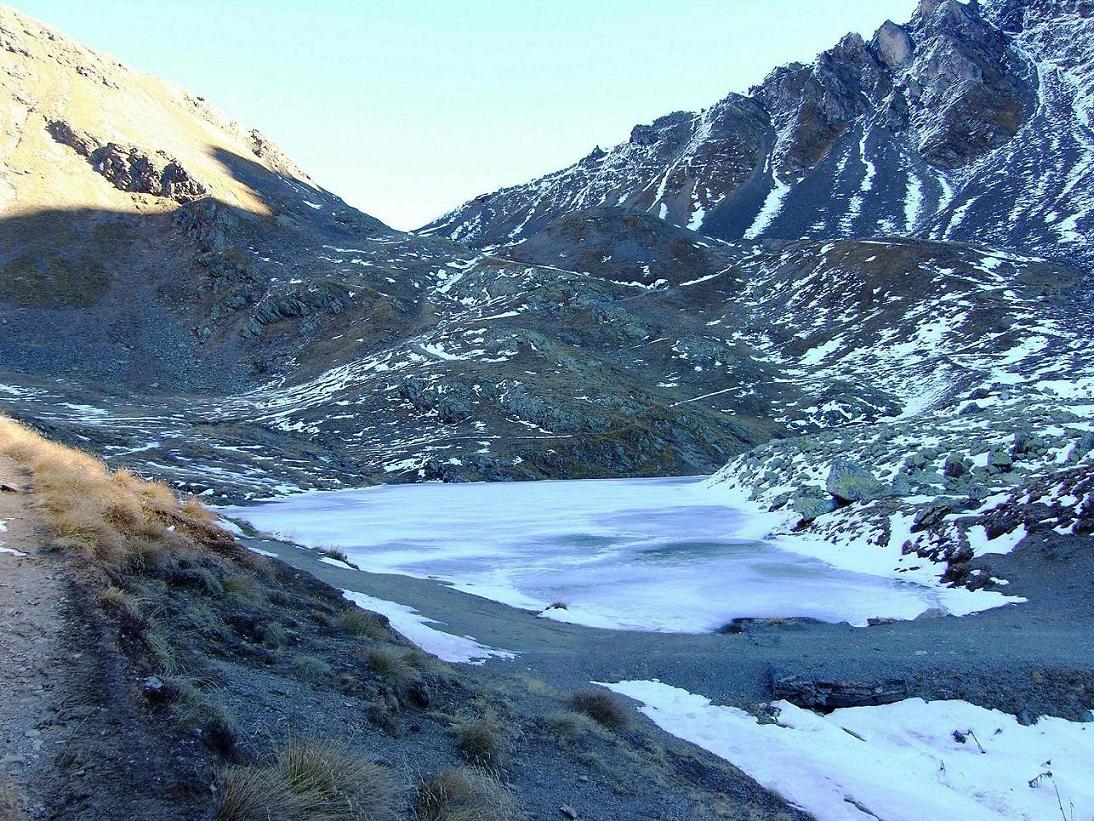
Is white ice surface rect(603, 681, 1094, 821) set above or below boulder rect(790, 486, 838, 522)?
below

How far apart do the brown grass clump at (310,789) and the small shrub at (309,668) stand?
187 cm

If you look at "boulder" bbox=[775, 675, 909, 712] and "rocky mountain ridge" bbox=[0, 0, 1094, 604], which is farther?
"rocky mountain ridge" bbox=[0, 0, 1094, 604]

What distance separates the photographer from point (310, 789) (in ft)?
14.5

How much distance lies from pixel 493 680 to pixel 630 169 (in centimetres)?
20436

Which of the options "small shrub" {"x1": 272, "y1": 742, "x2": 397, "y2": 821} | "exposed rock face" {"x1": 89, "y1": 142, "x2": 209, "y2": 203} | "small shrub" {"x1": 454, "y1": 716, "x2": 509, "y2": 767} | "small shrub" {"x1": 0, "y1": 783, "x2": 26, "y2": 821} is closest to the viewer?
"small shrub" {"x1": 0, "y1": 783, "x2": 26, "y2": 821}

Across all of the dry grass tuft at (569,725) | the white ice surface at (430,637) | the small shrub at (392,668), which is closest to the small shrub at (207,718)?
the small shrub at (392,668)

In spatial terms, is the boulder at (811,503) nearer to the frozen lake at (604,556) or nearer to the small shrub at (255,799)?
the frozen lake at (604,556)

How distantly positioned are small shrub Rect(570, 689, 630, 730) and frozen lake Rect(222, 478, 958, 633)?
4.76 meters

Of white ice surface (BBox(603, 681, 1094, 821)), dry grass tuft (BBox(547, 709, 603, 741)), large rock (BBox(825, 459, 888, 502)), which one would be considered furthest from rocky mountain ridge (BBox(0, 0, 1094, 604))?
dry grass tuft (BBox(547, 709, 603, 741))

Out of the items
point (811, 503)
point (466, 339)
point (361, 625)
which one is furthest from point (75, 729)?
point (466, 339)

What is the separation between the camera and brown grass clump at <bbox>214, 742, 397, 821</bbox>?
13.4ft

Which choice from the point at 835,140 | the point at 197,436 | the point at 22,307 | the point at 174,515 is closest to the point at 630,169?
the point at 835,140

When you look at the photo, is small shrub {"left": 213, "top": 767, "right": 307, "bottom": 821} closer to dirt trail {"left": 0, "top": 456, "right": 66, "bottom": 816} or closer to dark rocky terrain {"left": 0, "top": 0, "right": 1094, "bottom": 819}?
dark rocky terrain {"left": 0, "top": 0, "right": 1094, "bottom": 819}

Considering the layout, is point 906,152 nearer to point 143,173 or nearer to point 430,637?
point 143,173
